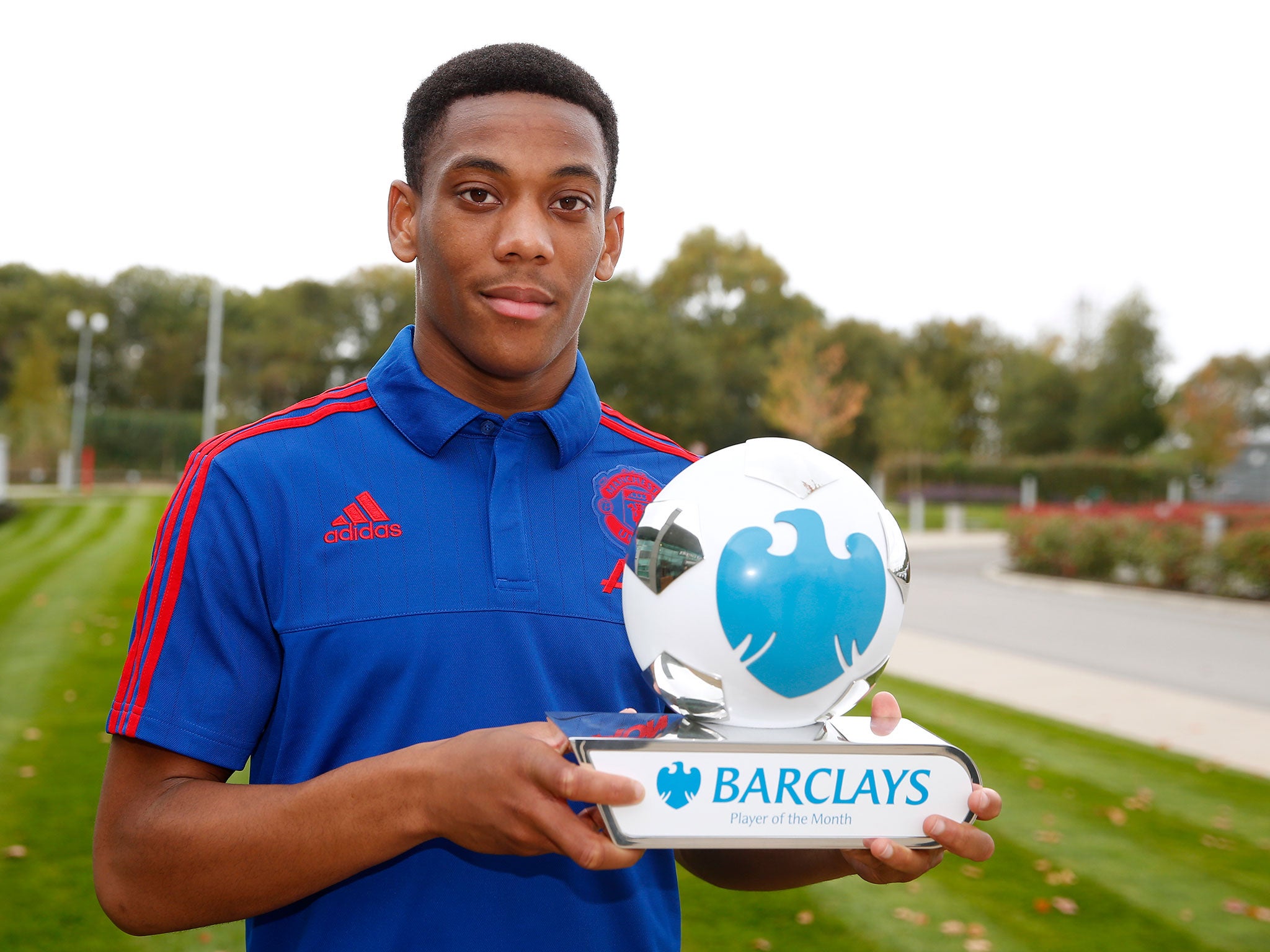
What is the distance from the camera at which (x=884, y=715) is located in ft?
5.08

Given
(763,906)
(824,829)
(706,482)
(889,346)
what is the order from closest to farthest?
(824,829) < (706,482) < (763,906) < (889,346)

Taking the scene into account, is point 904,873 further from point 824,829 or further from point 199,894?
point 199,894

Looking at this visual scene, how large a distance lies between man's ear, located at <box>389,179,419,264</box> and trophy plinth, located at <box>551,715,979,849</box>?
0.92 m

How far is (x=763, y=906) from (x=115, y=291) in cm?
5925

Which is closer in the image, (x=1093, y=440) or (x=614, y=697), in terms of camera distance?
(x=614, y=697)

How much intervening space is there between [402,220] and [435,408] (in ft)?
1.31

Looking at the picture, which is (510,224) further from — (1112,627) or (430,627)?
(1112,627)

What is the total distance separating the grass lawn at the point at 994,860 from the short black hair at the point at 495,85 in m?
3.65

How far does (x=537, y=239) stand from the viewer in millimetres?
1570

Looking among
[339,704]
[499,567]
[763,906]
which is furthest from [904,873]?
[763,906]

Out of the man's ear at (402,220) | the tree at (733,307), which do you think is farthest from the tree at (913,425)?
the man's ear at (402,220)

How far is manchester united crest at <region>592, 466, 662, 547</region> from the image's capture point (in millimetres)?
1773

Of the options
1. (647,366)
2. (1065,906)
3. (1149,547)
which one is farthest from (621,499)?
(647,366)

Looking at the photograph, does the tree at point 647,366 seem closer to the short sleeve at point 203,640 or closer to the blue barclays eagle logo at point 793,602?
the short sleeve at point 203,640
